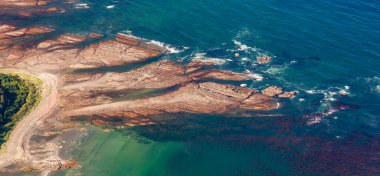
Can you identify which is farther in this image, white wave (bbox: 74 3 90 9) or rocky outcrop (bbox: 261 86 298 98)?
white wave (bbox: 74 3 90 9)

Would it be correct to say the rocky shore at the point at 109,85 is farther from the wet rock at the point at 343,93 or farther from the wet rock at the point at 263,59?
the wet rock at the point at 343,93

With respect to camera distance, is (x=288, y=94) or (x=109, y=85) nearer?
(x=109, y=85)

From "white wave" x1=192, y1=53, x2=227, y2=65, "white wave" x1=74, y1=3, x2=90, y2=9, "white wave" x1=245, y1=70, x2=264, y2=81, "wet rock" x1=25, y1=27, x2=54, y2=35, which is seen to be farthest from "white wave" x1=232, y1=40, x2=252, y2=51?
"wet rock" x1=25, y1=27, x2=54, y2=35

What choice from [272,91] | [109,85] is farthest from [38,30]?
[272,91]

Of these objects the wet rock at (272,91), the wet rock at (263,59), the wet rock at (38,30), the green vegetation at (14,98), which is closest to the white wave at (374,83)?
the wet rock at (272,91)

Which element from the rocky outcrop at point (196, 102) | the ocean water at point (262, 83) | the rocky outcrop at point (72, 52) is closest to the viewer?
the ocean water at point (262, 83)

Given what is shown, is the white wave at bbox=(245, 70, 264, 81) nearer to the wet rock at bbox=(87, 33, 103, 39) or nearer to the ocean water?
the ocean water

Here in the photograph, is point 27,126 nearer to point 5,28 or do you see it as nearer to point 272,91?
point 5,28
